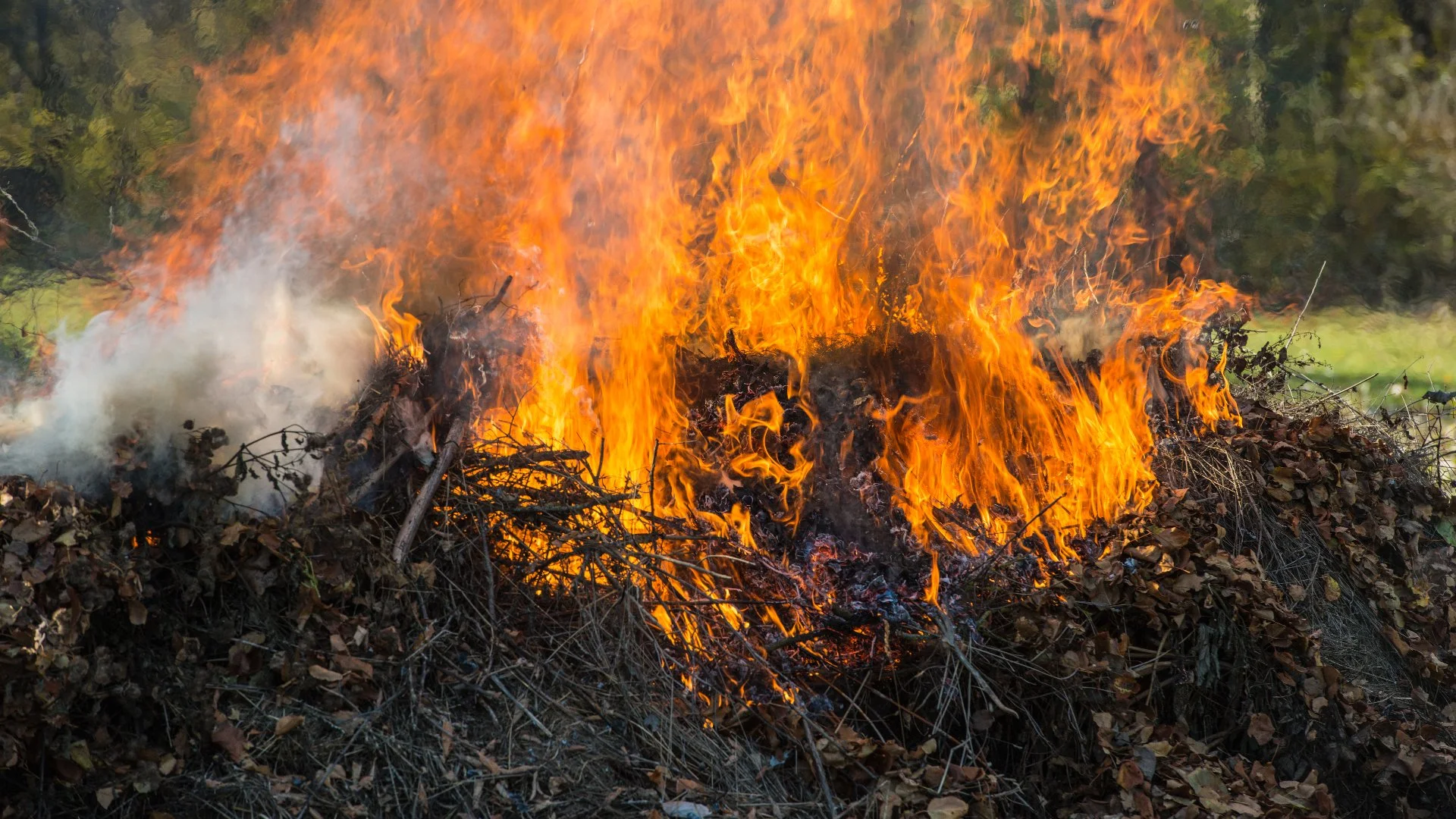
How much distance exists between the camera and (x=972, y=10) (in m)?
8.88

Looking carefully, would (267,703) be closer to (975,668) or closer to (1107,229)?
(975,668)

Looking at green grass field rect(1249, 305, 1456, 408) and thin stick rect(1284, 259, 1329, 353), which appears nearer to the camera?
thin stick rect(1284, 259, 1329, 353)

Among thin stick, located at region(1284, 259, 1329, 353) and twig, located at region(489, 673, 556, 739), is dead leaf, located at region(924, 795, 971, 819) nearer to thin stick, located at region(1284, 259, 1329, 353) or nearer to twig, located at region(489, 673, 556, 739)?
twig, located at region(489, 673, 556, 739)

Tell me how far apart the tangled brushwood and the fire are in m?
0.33

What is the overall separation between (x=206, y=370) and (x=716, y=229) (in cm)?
267

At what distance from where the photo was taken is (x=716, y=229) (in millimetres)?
5816

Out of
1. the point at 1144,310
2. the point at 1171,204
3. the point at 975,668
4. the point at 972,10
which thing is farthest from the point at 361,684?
the point at 972,10

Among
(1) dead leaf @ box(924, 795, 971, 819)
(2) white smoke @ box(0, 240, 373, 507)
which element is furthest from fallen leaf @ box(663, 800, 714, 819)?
(2) white smoke @ box(0, 240, 373, 507)

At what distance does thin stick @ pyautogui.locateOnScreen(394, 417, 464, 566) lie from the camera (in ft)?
14.0

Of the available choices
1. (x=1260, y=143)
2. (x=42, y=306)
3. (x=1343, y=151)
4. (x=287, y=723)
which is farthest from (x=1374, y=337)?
(x=42, y=306)

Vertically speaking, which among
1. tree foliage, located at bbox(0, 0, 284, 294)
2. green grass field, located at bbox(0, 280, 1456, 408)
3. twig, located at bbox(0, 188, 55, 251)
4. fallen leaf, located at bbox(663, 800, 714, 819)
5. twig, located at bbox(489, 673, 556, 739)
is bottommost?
fallen leaf, located at bbox(663, 800, 714, 819)

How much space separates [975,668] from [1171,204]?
12.9 ft

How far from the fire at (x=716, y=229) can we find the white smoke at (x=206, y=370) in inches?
8.3

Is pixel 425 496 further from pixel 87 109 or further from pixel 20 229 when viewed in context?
pixel 87 109
